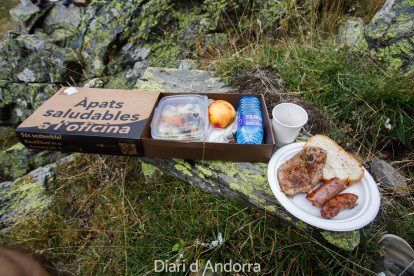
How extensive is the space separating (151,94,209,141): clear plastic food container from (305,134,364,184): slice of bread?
830mm

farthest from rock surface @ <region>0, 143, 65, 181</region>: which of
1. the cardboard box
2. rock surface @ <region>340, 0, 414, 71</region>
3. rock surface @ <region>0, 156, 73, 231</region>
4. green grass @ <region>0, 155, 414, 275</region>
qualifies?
rock surface @ <region>340, 0, 414, 71</region>

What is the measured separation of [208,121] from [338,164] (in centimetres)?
100

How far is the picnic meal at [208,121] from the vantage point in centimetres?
184

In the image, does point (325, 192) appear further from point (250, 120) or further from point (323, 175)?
point (250, 120)

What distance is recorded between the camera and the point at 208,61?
3.27m

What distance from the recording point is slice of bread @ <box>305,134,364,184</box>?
5.65ft

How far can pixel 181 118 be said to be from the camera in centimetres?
194

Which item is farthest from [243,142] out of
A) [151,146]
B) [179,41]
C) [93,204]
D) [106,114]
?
[179,41]

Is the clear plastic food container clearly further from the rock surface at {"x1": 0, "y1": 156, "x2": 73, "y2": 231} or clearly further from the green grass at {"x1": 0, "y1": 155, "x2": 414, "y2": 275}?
the rock surface at {"x1": 0, "y1": 156, "x2": 73, "y2": 231}

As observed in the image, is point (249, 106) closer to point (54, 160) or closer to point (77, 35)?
point (54, 160)

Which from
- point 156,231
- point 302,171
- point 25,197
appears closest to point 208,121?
point 302,171

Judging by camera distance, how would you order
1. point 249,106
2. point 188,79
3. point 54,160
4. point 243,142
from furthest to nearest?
point 54,160 < point 188,79 < point 249,106 < point 243,142

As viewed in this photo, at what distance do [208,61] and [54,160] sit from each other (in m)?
2.37

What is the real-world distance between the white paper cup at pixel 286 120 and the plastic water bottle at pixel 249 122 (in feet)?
0.43
